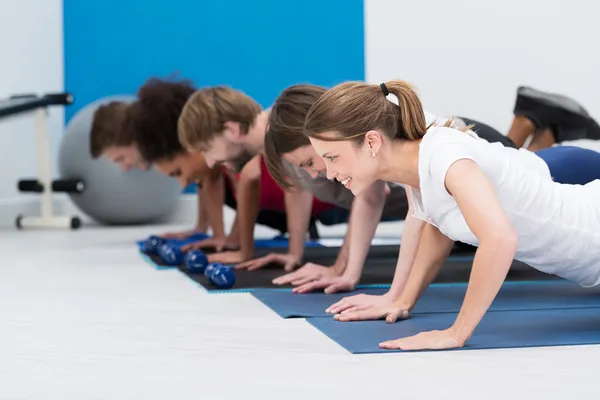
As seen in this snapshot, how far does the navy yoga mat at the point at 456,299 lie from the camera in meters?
2.16

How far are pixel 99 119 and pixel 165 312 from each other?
6.42 feet

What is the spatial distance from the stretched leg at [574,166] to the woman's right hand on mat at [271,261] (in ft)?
3.17

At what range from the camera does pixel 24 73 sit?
19.5 feet

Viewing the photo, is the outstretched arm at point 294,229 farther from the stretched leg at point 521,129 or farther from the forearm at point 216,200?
the stretched leg at point 521,129

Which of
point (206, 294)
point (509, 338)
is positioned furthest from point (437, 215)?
point (206, 294)

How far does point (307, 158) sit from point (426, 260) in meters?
0.52

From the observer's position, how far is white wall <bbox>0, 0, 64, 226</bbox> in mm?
5715

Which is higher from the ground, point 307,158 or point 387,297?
point 307,158

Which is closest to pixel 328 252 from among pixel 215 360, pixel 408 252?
pixel 408 252

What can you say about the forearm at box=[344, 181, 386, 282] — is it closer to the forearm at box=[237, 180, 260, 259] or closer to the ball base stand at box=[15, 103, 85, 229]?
the forearm at box=[237, 180, 260, 259]

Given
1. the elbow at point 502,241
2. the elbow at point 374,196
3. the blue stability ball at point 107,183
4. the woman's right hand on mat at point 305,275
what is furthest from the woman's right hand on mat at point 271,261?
the blue stability ball at point 107,183

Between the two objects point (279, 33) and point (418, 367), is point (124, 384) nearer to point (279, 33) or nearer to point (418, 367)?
point (418, 367)

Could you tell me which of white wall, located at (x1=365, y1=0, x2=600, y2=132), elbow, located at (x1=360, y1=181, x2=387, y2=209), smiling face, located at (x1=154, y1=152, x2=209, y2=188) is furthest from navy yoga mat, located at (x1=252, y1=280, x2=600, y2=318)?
white wall, located at (x1=365, y1=0, x2=600, y2=132)

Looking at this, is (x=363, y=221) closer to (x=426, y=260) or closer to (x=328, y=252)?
(x=426, y=260)
